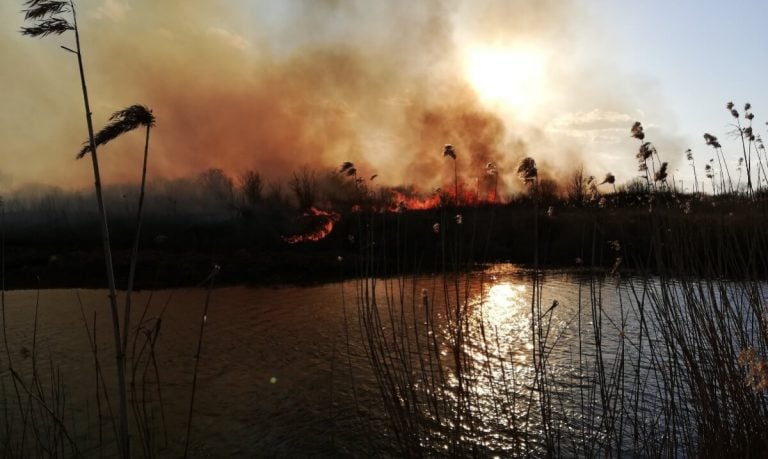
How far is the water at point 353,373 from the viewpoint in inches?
181

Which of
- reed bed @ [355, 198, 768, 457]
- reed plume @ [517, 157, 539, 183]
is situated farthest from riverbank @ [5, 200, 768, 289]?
reed plume @ [517, 157, 539, 183]

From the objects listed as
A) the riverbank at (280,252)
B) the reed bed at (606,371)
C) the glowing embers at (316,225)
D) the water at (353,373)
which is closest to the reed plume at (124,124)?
the water at (353,373)

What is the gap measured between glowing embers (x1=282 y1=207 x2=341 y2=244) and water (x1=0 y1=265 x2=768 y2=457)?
58.5 ft

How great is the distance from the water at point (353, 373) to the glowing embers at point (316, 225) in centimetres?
1783

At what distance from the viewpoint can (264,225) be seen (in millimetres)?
39469

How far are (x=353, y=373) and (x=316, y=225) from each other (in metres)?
29.1

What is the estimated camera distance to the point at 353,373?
10.1 metres

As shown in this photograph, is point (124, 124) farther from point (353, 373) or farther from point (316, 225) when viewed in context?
point (316, 225)

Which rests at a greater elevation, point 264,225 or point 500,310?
point 264,225

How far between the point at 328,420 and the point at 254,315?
8.70 metres

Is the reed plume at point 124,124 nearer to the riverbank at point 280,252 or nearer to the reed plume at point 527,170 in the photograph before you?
the reed plume at point 527,170

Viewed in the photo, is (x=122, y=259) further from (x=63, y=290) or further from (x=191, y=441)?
(x=191, y=441)

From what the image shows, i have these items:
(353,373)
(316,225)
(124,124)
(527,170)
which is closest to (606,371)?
(353,373)

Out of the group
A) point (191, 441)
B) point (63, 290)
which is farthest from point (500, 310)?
point (63, 290)
